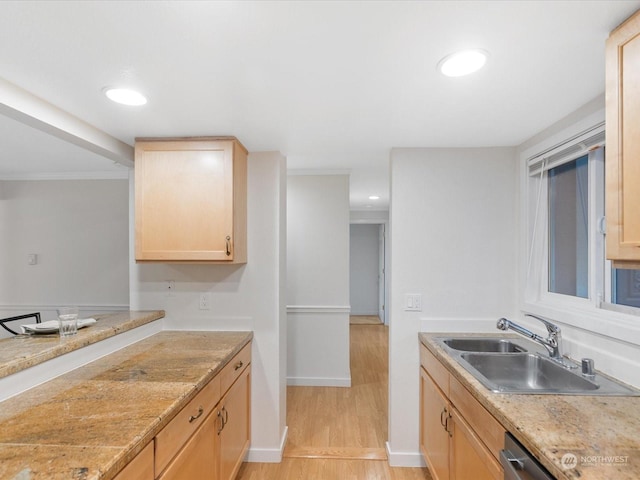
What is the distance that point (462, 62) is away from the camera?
3.94 ft

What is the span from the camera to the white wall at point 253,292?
2.33 metres

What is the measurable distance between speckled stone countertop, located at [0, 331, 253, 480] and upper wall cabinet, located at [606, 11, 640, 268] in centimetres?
161

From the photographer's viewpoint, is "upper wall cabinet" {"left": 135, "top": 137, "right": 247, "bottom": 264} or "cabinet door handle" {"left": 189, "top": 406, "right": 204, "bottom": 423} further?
"upper wall cabinet" {"left": 135, "top": 137, "right": 247, "bottom": 264}

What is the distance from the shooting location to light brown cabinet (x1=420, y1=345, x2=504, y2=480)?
127 cm

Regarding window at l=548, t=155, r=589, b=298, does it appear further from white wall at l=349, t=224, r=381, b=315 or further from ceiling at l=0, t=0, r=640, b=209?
white wall at l=349, t=224, r=381, b=315

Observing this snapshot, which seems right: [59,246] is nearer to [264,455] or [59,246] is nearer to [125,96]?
[125,96]

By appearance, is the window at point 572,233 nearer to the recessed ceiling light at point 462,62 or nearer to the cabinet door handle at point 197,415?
the recessed ceiling light at point 462,62

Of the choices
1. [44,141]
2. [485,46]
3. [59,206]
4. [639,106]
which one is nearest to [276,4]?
[485,46]

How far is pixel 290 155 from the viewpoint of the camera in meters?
2.54

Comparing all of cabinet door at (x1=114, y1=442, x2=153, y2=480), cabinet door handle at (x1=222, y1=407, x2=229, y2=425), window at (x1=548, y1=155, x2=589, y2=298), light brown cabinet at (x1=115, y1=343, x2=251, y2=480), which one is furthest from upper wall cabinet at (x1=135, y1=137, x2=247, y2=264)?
window at (x1=548, y1=155, x2=589, y2=298)

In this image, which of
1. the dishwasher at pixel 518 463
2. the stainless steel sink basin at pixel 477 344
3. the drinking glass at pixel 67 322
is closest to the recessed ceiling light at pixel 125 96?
the drinking glass at pixel 67 322

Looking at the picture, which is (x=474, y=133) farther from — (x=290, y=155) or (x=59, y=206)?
(x=59, y=206)

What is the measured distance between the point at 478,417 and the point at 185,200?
6.23ft

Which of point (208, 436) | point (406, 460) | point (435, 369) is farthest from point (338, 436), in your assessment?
point (208, 436)
